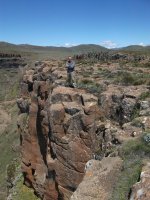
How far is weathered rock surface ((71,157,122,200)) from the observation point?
465 inches

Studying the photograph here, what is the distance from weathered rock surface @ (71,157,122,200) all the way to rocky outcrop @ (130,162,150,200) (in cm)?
117

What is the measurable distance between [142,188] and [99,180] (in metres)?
2.20

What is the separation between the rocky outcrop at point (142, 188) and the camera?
1019 cm

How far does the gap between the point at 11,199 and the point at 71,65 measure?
12.4 m

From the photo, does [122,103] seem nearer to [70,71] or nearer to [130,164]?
[70,71]

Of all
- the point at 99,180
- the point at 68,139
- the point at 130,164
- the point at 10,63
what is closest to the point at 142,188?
the point at 99,180

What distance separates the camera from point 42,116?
3091cm

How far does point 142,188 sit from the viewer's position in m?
10.5

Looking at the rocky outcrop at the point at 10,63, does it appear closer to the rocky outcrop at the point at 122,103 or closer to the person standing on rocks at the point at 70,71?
the person standing on rocks at the point at 70,71

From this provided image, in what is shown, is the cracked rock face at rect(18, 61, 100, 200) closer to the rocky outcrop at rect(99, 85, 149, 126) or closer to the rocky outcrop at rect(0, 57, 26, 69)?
the rocky outcrop at rect(99, 85, 149, 126)

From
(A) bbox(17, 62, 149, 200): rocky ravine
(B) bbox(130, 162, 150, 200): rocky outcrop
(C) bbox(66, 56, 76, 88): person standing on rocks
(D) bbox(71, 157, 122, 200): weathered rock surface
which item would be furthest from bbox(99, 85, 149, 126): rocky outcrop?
(B) bbox(130, 162, 150, 200): rocky outcrop

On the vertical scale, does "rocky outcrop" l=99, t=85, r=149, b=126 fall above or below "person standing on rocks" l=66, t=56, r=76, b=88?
below

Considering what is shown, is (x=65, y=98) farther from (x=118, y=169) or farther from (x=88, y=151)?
(x=118, y=169)

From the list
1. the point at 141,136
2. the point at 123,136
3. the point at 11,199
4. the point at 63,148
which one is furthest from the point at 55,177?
the point at 11,199
